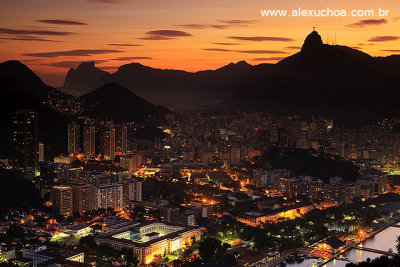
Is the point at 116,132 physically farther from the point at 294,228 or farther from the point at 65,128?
the point at 294,228

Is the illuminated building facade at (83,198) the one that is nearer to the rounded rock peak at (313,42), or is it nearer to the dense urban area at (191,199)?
the dense urban area at (191,199)

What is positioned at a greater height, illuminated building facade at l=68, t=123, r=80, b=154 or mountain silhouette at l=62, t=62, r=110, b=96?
mountain silhouette at l=62, t=62, r=110, b=96

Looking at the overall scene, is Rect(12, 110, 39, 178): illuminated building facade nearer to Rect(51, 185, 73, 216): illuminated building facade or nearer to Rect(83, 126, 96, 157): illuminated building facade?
Rect(83, 126, 96, 157): illuminated building facade

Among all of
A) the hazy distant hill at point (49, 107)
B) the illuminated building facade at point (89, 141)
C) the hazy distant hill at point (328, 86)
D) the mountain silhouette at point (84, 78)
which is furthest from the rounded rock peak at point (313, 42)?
the illuminated building facade at point (89, 141)

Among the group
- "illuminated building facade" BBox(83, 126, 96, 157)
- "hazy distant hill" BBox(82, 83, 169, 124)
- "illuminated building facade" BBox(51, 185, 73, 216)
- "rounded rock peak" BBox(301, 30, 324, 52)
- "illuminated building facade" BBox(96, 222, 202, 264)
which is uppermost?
"rounded rock peak" BBox(301, 30, 324, 52)

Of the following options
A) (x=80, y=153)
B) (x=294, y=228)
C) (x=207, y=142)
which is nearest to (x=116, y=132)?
(x=80, y=153)

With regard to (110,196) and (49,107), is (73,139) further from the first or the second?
(110,196)

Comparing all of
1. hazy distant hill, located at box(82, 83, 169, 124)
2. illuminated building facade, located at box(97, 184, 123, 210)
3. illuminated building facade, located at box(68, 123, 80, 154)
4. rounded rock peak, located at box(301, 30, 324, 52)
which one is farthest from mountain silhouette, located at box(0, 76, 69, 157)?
rounded rock peak, located at box(301, 30, 324, 52)
